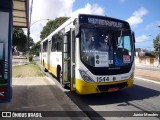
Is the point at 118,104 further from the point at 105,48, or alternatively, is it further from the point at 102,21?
the point at 102,21

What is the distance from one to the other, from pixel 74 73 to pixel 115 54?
1707 millimetres

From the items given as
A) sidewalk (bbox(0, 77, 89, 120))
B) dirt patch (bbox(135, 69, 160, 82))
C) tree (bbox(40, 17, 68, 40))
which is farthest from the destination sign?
tree (bbox(40, 17, 68, 40))

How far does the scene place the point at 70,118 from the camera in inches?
283

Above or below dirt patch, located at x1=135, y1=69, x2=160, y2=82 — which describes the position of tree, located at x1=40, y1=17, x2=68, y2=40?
above

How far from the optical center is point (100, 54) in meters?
9.42

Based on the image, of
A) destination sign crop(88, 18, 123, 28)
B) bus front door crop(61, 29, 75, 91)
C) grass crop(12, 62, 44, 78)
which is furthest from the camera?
grass crop(12, 62, 44, 78)

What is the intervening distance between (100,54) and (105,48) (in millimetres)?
A: 356

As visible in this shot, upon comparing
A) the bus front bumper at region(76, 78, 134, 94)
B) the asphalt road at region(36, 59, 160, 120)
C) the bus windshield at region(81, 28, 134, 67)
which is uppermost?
the bus windshield at region(81, 28, 134, 67)

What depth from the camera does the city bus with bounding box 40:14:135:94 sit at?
923 cm

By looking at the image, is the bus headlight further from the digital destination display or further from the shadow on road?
the digital destination display

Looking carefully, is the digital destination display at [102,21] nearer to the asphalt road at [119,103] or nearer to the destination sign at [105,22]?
the destination sign at [105,22]

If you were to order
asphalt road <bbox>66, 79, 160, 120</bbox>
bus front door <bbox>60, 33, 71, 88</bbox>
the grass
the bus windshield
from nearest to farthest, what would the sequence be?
asphalt road <bbox>66, 79, 160, 120</bbox>
the bus windshield
bus front door <bbox>60, 33, 71, 88</bbox>
the grass

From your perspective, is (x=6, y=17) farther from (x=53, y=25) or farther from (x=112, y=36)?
(x=53, y=25)

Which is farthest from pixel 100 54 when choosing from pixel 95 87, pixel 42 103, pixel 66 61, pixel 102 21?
pixel 42 103
